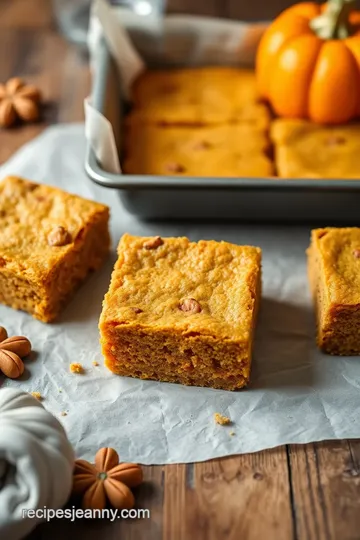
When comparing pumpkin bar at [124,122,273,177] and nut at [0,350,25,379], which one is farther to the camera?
pumpkin bar at [124,122,273,177]

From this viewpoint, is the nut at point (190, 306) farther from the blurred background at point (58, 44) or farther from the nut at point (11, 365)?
the blurred background at point (58, 44)

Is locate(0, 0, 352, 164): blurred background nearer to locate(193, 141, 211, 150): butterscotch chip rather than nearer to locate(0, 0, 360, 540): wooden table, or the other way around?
locate(193, 141, 211, 150): butterscotch chip

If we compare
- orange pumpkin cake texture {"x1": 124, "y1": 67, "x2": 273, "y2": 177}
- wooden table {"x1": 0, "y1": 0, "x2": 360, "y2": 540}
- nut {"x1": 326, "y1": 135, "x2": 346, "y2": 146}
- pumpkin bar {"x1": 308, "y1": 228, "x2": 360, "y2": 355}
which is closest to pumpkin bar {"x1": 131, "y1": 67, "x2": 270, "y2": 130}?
orange pumpkin cake texture {"x1": 124, "y1": 67, "x2": 273, "y2": 177}

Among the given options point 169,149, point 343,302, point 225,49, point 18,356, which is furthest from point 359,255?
point 225,49

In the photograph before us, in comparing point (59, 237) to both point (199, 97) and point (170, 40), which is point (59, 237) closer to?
point (199, 97)

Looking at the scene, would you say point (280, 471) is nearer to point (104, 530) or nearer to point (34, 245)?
point (104, 530)

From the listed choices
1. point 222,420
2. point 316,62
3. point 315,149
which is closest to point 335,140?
point 315,149
